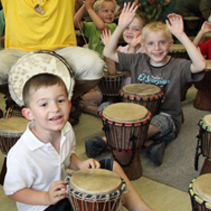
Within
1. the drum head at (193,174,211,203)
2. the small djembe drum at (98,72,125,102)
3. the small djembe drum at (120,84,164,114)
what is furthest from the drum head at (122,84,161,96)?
the drum head at (193,174,211,203)

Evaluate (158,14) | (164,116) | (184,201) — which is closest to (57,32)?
(164,116)

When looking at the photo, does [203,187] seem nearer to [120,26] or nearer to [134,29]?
[120,26]

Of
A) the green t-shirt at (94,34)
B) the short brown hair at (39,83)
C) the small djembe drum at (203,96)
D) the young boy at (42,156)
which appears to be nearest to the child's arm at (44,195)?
the young boy at (42,156)

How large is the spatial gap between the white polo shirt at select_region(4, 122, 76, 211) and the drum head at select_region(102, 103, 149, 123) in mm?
495

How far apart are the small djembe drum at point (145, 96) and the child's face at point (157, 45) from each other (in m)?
0.27

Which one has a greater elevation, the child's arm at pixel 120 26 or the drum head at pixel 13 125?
the child's arm at pixel 120 26

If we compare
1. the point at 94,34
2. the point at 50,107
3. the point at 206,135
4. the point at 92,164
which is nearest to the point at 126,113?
the point at 206,135

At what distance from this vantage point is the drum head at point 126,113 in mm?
1942

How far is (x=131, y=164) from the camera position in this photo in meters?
2.09

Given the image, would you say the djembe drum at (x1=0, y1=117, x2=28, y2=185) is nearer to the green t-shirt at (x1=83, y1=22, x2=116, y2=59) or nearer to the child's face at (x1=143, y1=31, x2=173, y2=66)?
the child's face at (x1=143, y1=31, x2=173, y2=66)

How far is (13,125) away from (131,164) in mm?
736

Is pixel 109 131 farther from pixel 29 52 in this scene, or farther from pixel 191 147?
pixel 29 52

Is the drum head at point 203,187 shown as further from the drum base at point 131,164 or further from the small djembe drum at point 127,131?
the drum base at point 131,164

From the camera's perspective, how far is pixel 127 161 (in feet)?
6.93
